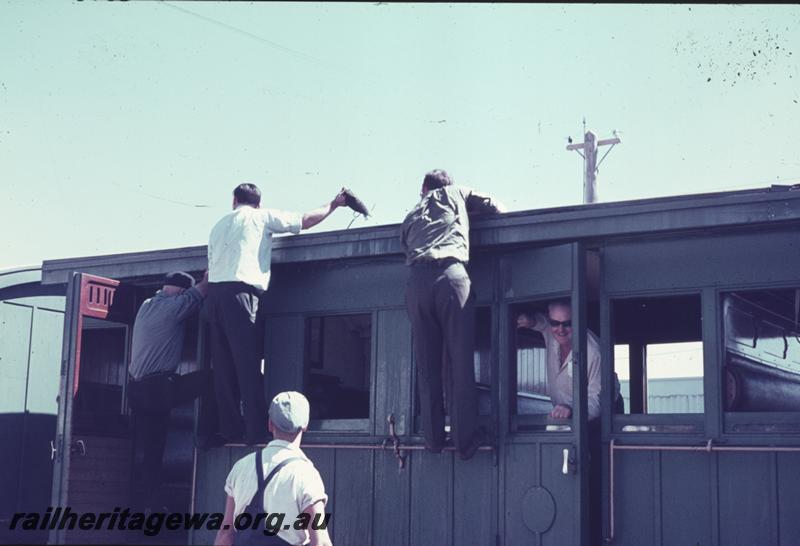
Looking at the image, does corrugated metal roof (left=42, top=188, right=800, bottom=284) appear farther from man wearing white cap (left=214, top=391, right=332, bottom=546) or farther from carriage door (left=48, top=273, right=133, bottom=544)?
man wearing white cap (left=214, top=391, right=332, bottom=546)

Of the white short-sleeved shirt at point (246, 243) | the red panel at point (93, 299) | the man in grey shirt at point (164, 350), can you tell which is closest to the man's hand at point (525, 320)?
the white short-sleeved shirt at point (246, 243)

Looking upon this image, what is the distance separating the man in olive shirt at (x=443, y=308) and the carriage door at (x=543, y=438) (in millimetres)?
298

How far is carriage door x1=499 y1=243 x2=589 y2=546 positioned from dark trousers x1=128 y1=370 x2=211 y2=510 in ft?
8.35

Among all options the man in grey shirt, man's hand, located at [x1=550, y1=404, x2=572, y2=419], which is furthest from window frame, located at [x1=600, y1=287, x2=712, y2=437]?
the man in grey shirt

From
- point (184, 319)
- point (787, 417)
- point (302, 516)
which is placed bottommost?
point (302, 516)

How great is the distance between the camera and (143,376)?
8766 millimetres

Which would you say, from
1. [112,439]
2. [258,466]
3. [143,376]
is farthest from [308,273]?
[258,466]

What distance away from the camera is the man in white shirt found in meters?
8.42

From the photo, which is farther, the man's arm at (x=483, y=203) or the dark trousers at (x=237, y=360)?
the dark trousers at (x=237, y=360)

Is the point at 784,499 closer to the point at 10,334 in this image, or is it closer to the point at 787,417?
the point at 787,417

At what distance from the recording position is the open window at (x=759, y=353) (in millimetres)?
7102

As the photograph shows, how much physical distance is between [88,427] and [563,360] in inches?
150

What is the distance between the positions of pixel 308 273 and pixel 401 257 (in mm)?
900

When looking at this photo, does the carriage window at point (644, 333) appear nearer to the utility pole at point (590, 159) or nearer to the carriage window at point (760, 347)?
the carriage window at point (760, 347)
